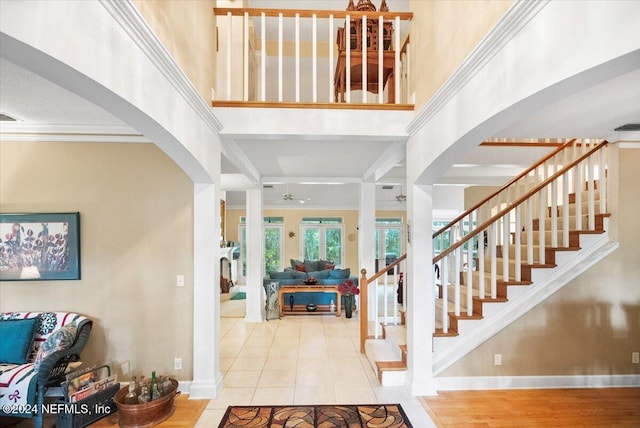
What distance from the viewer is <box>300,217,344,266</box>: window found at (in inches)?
438

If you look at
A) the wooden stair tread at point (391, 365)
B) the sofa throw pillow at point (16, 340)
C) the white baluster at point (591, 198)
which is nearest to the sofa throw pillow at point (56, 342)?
the sofa throw pillow at point (16, 340)

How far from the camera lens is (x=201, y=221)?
3166 mm

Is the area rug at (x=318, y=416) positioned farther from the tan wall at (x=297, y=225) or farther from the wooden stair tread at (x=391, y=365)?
the tan wall at (x=297, y=225)

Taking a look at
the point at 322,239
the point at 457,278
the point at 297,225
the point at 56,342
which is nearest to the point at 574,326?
the point at 457,278

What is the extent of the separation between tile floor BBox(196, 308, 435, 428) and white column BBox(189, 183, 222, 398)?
247 mm

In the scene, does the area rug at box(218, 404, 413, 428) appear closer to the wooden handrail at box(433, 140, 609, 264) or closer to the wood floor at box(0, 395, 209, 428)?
the wood floor at box(0, 395, 209, 428)

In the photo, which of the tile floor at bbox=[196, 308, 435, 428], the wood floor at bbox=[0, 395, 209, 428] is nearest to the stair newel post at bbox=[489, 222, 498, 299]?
the tile floor at bbox=[196, 308, 435, 428]

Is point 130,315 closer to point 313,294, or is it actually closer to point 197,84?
point 197,84

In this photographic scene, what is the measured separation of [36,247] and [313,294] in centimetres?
450

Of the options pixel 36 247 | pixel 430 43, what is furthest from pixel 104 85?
pixel 36 247

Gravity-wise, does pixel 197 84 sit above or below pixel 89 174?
above

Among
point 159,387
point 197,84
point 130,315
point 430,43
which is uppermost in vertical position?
point 430,43

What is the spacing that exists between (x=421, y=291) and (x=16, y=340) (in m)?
3.72

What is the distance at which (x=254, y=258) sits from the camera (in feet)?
19.9
